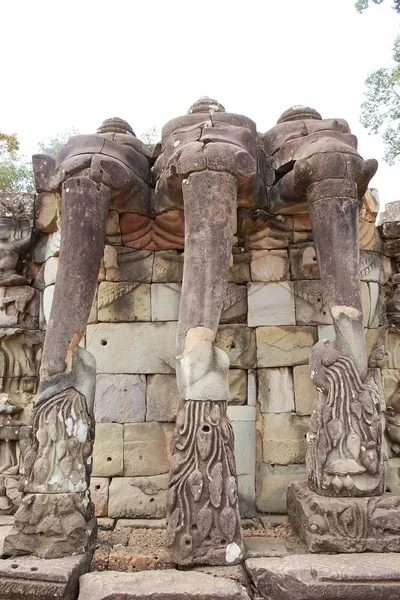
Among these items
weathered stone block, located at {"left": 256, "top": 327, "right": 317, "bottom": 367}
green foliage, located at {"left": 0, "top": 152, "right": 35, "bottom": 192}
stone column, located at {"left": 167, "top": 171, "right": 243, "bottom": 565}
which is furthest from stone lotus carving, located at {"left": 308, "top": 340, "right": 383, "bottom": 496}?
green foliage, located at {"left": 0, "top": 152, "right": 35, "bottom": 192}

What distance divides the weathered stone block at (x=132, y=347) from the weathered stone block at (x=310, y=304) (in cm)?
119

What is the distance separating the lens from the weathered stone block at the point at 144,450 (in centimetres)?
414

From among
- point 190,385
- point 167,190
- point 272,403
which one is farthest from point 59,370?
point 272,403

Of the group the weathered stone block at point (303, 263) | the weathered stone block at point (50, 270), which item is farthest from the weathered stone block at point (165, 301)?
the weathered stone block at point (303, 263)

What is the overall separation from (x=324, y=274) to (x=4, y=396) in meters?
3.23

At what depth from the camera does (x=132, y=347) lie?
14.3ft

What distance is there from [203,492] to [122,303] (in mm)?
2065

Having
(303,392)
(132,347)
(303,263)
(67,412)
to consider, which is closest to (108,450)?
(132,347)

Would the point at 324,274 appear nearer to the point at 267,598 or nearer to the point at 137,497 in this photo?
the point at 267,598

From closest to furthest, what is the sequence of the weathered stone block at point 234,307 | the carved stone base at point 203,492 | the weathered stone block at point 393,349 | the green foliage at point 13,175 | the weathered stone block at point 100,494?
the carved stone base at point 203,492, the weathered stone block at point 100,494, the weathered stone block at point 234,307, the weathered stone block at point 393,349, the green foliage at point 13,175

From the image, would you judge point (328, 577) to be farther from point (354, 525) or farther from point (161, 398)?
point (161, 398)

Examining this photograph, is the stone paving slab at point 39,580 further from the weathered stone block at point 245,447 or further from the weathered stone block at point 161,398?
the weathered stone block at point 245,447

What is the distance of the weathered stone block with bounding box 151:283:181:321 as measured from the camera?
4445 mm

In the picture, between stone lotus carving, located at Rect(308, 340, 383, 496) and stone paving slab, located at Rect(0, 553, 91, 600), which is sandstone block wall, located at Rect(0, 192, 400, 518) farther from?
stone paving slab, located at Rect(0, 553, 91, 600)
